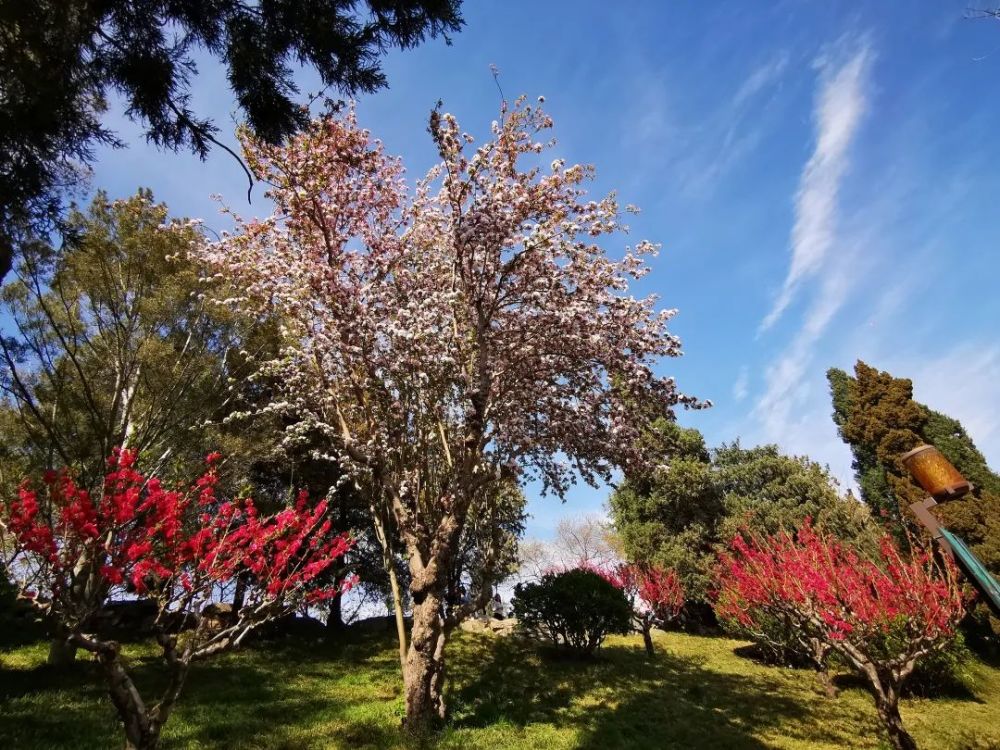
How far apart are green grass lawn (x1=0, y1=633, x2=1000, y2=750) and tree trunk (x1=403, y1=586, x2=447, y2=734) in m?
0.44

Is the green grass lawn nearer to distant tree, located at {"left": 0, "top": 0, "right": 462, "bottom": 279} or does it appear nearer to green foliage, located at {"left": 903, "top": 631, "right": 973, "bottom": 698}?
green foliage, located at {"left": 903, "top": 631, "right": 973, "bottom": 698}

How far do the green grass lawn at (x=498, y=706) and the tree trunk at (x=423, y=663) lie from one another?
0.44 metres

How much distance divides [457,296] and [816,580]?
29.4 feet

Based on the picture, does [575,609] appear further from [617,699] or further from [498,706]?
[498,706]

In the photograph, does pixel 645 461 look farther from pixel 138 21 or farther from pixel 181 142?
pixel 138 21

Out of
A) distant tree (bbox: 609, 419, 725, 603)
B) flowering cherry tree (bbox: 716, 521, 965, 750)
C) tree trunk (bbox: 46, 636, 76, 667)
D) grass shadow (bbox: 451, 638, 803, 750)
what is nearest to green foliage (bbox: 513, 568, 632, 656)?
Result: grass shadow (bbox: 451, 638, 803, 750)

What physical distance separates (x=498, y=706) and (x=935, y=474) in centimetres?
1030

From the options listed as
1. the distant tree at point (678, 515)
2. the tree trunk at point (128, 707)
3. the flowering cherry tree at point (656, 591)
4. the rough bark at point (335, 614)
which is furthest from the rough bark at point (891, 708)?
the rough bark at point (335, 614)

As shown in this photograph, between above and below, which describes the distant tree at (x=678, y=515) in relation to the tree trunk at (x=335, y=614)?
above

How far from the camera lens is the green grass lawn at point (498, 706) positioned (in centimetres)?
878

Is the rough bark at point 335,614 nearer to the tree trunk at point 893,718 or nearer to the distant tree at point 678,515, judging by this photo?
the distant tree at point 678,515

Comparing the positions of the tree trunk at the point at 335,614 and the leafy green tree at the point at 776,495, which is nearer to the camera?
the tree trunk at the point at 335,614

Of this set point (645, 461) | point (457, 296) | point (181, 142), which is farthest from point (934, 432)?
point (181, 142)

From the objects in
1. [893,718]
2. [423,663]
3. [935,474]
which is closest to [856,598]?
[893,718]
